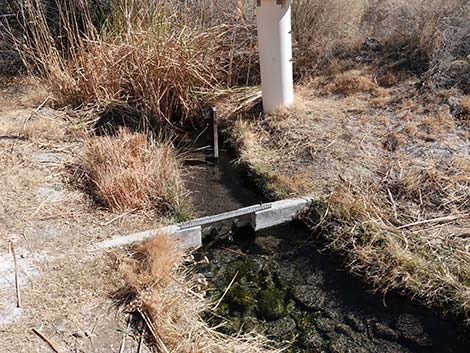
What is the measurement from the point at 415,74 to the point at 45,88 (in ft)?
13.2

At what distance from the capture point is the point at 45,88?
6.39 m

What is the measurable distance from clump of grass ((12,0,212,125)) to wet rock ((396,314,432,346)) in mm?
3335

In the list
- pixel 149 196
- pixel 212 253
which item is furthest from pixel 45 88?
pixel 212 253

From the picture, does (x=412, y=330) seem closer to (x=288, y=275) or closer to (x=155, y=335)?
(x=288, y=275)

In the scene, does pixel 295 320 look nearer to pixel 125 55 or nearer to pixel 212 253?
pixel 212 253

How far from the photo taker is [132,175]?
448 centimetres

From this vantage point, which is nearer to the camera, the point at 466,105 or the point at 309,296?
the point at 309,296

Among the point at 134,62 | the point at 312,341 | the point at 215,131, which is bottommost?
the point at 312,341

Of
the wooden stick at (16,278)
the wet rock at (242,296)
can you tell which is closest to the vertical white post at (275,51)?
the wet rock at (242,296)

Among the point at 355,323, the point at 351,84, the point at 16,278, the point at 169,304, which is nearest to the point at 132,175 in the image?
the point at 16,278

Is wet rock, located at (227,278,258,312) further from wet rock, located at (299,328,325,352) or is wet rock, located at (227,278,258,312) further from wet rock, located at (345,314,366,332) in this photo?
wet rock, located at (345,314,366,332)

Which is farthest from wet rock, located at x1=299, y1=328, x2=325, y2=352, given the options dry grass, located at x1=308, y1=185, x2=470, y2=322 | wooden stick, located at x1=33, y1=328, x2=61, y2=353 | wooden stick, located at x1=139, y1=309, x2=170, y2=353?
wooden stick, located at x1=33, y1=328, x2=61, y2=353

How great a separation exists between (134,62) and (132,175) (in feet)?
6.22

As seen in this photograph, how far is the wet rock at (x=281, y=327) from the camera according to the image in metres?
3.55
